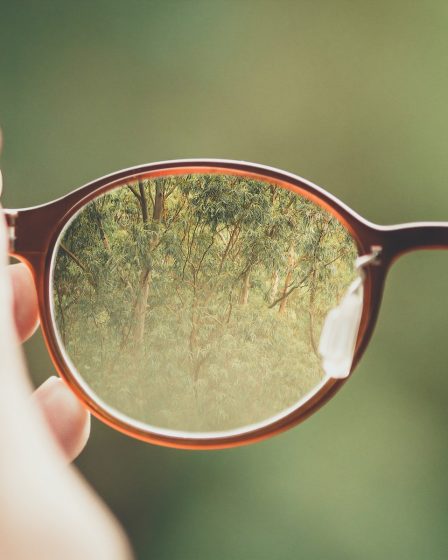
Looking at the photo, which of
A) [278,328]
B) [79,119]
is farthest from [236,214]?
[79,119]

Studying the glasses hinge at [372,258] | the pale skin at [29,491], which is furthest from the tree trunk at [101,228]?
the glasses hinge at [372,258]

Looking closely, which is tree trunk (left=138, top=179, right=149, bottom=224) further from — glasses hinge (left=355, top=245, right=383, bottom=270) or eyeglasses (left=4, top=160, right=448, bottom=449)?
glasses hinge (left=355, top=245, right=383, bottom=270)

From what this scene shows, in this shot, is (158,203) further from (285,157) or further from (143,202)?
(285,157)

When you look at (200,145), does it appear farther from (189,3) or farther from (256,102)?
(189,3)

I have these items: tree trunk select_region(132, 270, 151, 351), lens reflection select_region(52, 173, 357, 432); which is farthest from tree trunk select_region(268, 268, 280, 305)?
tree trunk select_region(132, 270, 151, 351)

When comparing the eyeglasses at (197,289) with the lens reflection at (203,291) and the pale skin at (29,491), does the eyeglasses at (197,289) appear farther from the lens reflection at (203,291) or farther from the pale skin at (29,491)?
the pale skin at (29,491)

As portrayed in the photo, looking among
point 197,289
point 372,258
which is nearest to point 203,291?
point 197,289
